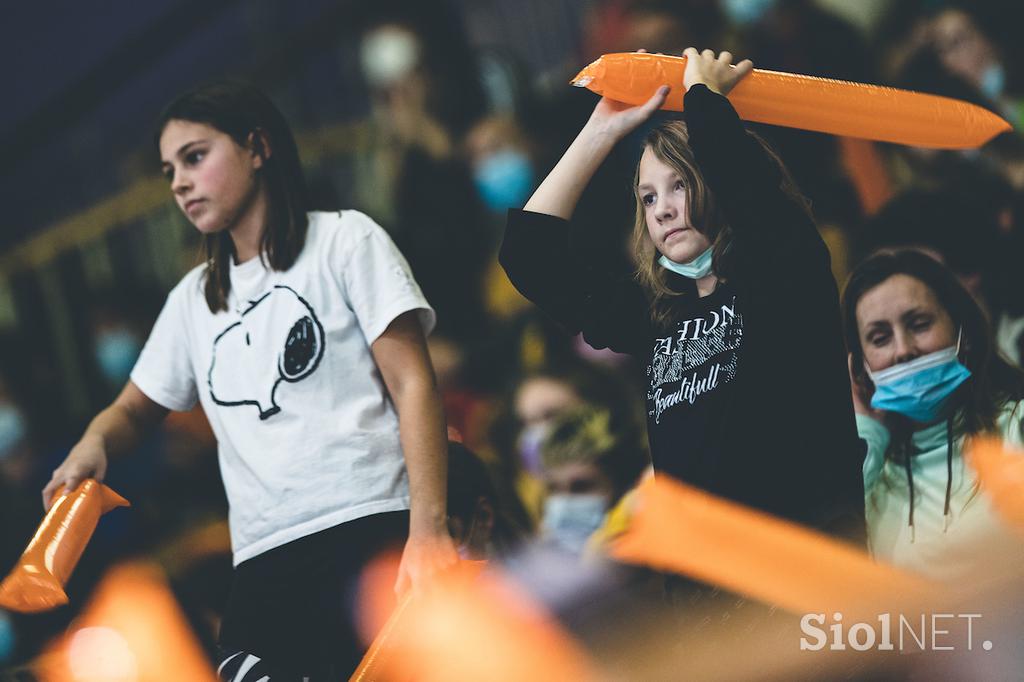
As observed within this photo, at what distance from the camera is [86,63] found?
8195 millimetres

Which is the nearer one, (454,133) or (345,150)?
(454,133)

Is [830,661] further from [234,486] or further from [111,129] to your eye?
[111,129]

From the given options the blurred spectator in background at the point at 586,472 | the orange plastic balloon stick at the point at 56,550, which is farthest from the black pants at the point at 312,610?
the blurred spectator in background at the point at 586,472

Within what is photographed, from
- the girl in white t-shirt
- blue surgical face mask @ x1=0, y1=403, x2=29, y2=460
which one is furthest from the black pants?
Answer: blue surgical face mask @ x1=0, y1=403, x2=29, y2=460

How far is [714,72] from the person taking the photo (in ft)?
8.98

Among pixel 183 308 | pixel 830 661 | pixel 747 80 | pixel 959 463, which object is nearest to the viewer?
pixel 830 661

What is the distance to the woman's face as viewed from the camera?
119 inches

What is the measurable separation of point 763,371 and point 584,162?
1.93 ft

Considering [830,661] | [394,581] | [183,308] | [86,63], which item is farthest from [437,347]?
[86,63]

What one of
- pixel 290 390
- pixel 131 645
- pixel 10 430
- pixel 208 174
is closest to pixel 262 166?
pixel 208 174

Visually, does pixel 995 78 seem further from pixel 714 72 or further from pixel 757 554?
pixel 757 554

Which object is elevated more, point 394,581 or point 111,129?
point 111,129

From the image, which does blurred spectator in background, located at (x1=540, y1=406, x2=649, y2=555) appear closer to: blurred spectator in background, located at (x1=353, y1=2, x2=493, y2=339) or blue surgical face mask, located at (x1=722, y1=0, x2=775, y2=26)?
blurred spectator in background, located at (x1=353, y1=2, x2=493, y2=339)

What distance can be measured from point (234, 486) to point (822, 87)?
155 centimetres
